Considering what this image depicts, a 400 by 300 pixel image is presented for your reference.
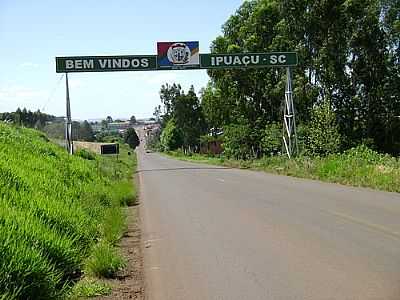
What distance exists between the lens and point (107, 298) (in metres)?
6.96

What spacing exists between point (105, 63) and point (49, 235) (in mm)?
26936

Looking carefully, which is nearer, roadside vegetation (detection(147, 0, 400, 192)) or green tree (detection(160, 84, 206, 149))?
roadside vegetation (detection(147, 0, 400, 192))

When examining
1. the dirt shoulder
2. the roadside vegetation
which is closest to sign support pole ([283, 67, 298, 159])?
the roadside vegetation

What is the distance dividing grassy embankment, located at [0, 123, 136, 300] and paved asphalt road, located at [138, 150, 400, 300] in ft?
2.59

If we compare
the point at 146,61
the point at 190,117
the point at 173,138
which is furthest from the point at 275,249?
the point at 173,138

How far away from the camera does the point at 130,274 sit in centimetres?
830

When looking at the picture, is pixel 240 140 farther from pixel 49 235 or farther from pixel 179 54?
pixel 49 235

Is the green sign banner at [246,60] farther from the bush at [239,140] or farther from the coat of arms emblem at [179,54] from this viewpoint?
the bush at [239,140]

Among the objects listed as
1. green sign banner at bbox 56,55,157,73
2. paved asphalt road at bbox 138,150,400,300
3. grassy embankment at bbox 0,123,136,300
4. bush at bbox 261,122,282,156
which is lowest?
paved asphalt road at bbox 138,150,400,300

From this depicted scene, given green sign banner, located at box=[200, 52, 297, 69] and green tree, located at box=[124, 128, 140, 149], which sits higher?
green sign banner, located at box=[200, 52, 297, 69]

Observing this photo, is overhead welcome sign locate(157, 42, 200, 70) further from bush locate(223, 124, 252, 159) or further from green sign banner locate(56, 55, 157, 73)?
bush locate(223, 124, 252, 159)

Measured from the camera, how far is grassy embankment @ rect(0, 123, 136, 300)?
6.38 metres

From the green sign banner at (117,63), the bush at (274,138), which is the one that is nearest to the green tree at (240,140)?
the bush at (274,138)

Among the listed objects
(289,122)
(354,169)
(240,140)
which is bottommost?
(354,169)
